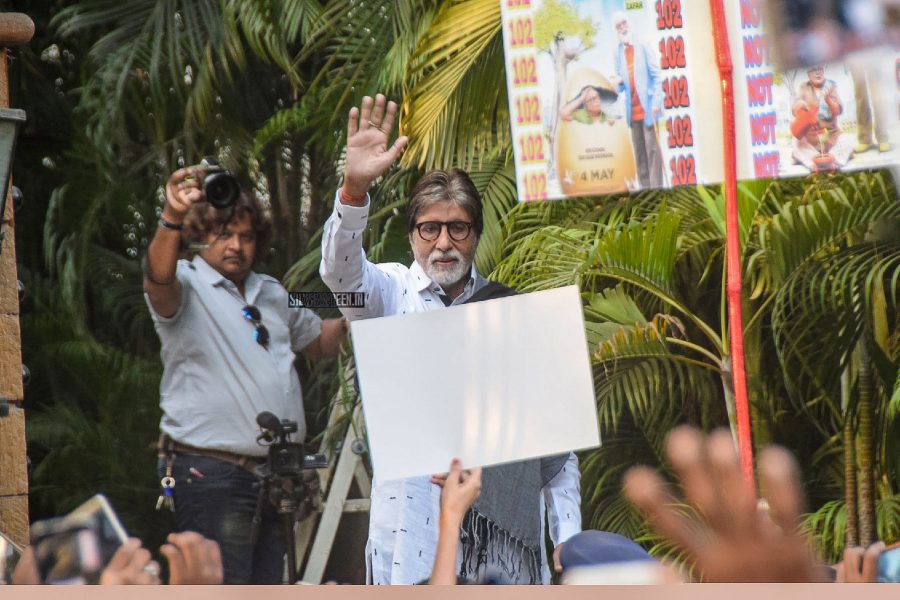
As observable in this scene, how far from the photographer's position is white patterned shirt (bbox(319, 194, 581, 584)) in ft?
9.95

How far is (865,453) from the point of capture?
2906mm

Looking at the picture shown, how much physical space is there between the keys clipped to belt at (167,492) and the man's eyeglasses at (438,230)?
93 cm

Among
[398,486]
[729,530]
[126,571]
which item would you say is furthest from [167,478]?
[729,530]

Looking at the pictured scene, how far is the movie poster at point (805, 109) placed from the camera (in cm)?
289

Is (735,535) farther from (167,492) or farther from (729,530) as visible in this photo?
(167,492)

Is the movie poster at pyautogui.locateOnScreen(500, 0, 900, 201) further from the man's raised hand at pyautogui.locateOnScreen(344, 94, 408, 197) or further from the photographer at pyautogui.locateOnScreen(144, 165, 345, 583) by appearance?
the photographer at pyautogui.locateOnScreen(144, 165, 345, 583)

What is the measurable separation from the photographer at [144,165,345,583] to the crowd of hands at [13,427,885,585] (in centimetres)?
13

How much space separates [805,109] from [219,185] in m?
1.55

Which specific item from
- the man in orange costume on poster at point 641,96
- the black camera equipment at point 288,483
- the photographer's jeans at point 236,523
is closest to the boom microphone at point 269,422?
the black camera equipment at point 288,483

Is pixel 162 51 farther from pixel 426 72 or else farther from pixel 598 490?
pixel 598 490

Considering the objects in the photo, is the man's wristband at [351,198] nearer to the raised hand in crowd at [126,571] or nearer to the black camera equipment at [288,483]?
the black camera equipment at [288,483]

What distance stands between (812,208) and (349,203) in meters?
1.20

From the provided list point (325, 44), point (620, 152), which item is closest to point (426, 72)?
point (325, 44)

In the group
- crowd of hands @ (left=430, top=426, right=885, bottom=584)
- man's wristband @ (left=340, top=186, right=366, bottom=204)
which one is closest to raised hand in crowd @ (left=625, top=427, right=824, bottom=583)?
crowd of hands @ (left=430, top=426, right=885, bottom=584)
